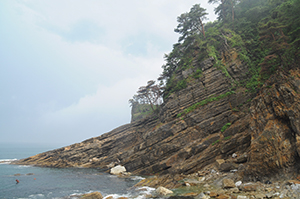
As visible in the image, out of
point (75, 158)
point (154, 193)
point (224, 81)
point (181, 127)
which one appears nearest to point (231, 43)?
point (224, 81)

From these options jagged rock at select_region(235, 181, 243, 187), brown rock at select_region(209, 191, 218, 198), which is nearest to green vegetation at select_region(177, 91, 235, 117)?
jagged rock at select_region(235, 181, 243, 187)

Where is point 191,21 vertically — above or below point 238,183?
above

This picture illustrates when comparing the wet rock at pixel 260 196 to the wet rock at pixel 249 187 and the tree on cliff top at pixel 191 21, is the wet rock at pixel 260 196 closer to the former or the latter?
the wet rock at pixel 249 187

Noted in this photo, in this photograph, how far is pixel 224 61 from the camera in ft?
109

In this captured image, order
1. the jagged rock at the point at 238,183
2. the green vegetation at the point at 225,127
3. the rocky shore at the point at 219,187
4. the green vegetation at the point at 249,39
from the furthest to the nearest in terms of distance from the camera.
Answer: the green vegetation at the point at 225,127 → the green vegetation at the point at 249,39 → the jagged rock at the point at 238,183 → the rocky shore at the point at 219,187

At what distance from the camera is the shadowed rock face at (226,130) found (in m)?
15.5

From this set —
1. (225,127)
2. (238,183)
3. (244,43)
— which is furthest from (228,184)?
(244,43)

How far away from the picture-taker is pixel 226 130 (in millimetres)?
25250

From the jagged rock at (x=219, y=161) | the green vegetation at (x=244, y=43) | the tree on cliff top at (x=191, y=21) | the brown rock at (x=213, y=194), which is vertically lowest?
the brown rock at (x=213, y=194)

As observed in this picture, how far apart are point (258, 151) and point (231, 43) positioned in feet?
84.7

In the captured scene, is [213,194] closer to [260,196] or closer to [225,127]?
[260,196]

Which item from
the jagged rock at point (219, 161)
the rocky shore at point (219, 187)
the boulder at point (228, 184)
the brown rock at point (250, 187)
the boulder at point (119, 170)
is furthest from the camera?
the boulder at point (119, 170)

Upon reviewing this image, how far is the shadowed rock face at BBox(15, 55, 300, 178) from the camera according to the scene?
1550 centimetres

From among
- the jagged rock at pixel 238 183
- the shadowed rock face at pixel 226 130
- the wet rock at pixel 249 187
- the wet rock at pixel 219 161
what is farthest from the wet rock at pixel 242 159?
the wet rock at pixel 249 187
